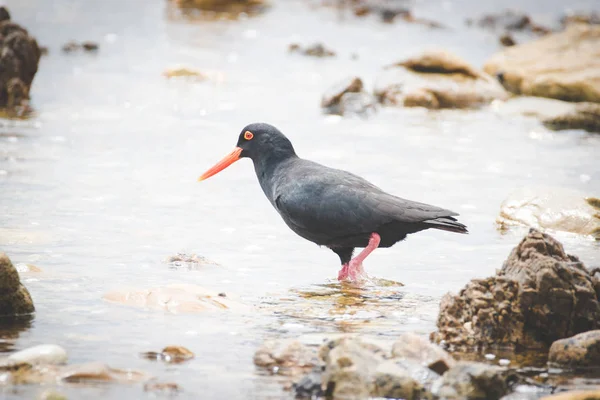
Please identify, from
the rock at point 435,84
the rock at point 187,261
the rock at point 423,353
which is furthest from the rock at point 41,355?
the rock at point 435,84

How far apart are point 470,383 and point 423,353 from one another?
0.47m

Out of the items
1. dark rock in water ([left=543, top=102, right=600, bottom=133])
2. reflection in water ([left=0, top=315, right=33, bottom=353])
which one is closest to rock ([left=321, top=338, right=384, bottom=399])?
reflection in water ([left=0, top=315, right=33, bottom=353])

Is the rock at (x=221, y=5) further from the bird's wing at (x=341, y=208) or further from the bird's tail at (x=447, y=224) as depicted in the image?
the bird's tail at (x=447, y=224)

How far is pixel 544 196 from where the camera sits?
9.62 metres

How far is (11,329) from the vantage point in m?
5.80

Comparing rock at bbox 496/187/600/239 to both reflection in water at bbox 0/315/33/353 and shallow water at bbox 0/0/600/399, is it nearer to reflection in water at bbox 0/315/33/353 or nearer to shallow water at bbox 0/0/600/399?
shallow water at bbox 0/0/600/399

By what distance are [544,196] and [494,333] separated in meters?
4.12

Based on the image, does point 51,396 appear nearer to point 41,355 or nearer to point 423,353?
point 41,355

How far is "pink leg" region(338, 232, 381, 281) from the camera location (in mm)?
7414

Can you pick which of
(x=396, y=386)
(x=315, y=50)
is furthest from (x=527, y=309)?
(x=315, y=50)

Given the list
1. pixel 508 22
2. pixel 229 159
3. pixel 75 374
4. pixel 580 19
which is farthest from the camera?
pixel 508 22

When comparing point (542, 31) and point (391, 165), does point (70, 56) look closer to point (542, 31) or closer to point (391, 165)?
point (391, 165)

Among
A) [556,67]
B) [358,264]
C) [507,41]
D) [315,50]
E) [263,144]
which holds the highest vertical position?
[507,41]

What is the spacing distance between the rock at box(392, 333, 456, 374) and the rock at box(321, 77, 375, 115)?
33.9 ft
